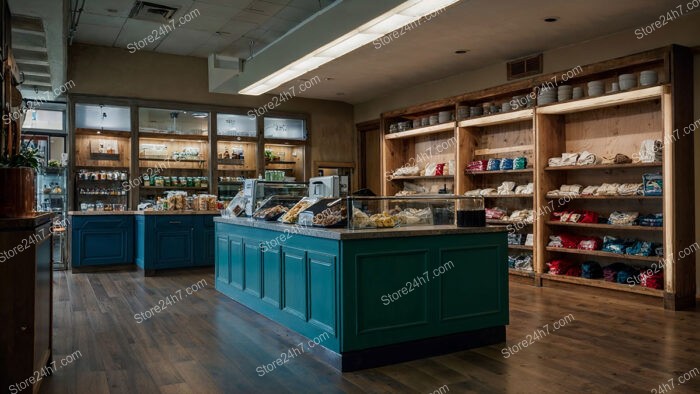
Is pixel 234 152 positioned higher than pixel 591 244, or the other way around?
pixel 234 152

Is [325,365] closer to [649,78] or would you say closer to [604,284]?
[604,284]

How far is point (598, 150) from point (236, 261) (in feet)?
15.4

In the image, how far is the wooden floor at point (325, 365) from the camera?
3.30 metres

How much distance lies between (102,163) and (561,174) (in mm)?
7521

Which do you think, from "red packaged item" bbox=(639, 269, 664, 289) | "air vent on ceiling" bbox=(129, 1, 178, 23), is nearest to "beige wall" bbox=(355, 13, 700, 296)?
"red packaged item" bbox=(639, 269, 664, 289)

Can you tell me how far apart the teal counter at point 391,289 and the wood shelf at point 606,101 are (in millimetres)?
2865

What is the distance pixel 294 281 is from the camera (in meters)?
4.32

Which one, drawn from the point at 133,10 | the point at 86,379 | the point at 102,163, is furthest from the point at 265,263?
the point at 102,163

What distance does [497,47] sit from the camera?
7.00 metres

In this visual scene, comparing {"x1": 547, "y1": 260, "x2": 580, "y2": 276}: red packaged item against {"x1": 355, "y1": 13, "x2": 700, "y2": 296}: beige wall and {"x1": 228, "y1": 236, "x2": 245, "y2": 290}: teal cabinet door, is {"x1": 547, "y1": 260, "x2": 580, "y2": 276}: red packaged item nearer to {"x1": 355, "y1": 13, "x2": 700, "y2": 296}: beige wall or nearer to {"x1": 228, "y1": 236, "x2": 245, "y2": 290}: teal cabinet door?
{"x1": 355, "y1": 13, "x2": 700, "y2": 296}: beige wall

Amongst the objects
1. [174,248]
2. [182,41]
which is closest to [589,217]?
[174,248]

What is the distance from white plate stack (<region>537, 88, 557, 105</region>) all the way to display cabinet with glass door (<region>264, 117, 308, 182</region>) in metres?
5.39

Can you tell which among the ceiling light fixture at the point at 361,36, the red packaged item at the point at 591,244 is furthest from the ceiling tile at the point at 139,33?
the red packaged item at the point at 591,244

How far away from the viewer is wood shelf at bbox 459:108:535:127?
7204 mm
